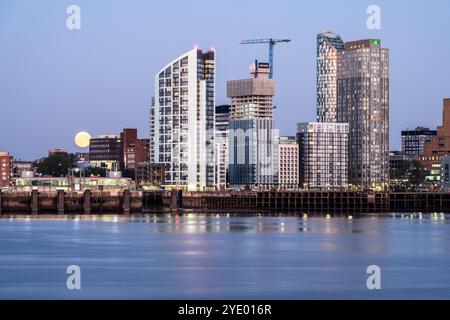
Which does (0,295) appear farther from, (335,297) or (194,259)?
(194,259)

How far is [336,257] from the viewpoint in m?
→ 88.3

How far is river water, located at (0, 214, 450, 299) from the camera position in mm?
63681

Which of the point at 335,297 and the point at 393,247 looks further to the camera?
the point at 393,247

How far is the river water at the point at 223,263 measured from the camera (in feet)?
209

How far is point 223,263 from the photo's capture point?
82.8 metres

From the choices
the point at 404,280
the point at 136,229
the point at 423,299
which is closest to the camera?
the point at 423,299
